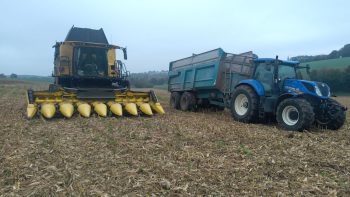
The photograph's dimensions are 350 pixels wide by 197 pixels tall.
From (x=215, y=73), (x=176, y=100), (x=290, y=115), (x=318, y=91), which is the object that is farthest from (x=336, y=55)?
(x=290, y=115)

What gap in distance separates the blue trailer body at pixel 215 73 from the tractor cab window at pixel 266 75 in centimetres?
98

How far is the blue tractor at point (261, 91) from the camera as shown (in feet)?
30.0

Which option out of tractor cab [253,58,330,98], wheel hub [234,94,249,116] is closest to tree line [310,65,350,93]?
tractor cab [253,58,330,98]

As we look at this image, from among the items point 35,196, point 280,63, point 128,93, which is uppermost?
point 280,63

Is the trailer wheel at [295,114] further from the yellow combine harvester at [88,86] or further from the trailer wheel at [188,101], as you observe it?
the trailer wheel at [188,101]

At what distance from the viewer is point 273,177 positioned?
485cm

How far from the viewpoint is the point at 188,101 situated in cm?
1405

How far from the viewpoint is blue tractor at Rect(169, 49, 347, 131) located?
30.0 ft

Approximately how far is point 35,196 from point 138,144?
2676 millimetres

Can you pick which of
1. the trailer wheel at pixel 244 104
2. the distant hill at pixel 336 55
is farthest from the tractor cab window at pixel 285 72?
the distant hill at pixel 336 55

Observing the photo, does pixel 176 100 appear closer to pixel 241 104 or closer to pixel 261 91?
pixel 241 104

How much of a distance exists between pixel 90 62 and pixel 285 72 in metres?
6.68

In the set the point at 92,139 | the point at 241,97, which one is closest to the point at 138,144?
the point at 92,139

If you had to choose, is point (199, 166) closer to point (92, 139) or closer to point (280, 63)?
point (92, 139)
